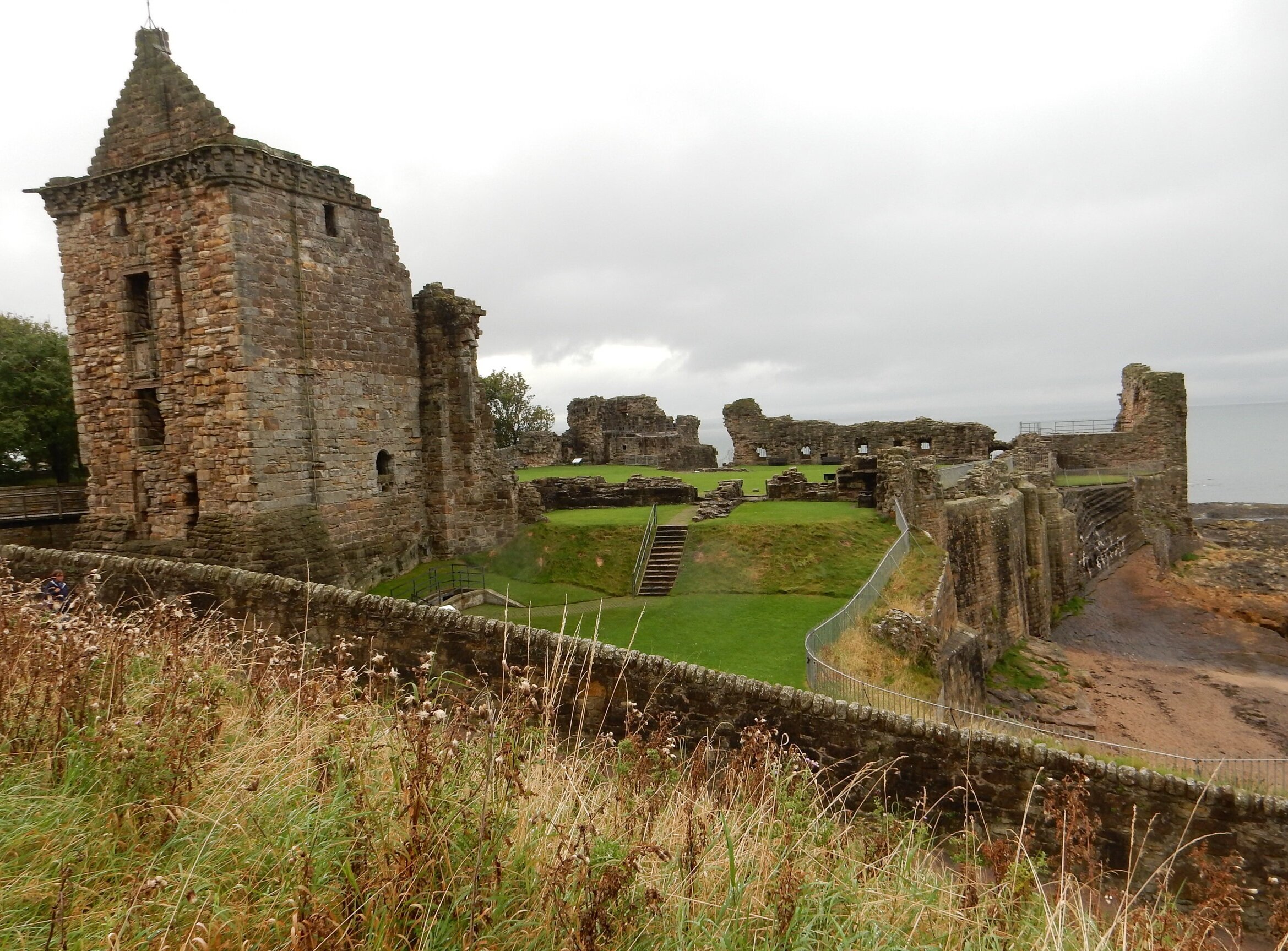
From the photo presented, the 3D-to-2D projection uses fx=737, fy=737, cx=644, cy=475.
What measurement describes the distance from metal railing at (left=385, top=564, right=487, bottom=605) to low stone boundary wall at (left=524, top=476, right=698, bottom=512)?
512 cm

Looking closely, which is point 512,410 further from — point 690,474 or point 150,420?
point 150,420

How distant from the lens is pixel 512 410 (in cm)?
4703

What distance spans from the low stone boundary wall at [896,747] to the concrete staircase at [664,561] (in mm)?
7995

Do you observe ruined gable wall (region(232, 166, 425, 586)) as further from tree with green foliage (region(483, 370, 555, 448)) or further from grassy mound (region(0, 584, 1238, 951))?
tree with green foliage (region(483, 370, 555, 448))

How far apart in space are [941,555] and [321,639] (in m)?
14.4

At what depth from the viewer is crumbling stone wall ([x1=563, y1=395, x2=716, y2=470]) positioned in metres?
33.4

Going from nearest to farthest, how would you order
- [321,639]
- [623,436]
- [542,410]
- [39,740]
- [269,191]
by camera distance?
1. [39,740]
2. [321,639]
3. [269,191]
4. [623,436]
5. [542,410]

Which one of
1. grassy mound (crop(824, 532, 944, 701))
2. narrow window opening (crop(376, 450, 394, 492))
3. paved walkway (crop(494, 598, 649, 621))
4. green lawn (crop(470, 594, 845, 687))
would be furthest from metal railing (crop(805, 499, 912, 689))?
narrow window opening (crop(376, 450, 394, 492))

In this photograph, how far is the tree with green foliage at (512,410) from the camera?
45.9 meters

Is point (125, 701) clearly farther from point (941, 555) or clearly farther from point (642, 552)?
point (941, 555)

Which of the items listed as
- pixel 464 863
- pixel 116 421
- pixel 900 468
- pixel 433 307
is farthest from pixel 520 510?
pixel 464 863

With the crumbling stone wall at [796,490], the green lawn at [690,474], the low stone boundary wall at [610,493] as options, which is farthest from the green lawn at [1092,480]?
the low stone boundary wall at [610,493]

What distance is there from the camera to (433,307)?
17.0 m

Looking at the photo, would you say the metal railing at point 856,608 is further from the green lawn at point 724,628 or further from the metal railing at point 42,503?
the metal railing at point 42,503
